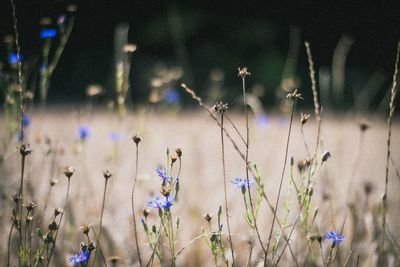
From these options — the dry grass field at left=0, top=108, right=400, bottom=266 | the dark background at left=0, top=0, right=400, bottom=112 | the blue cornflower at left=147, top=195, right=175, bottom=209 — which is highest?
the dark background at left=0, top=0, right=400, bottom=112

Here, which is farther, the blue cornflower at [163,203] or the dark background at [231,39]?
the dark background at [231,39]

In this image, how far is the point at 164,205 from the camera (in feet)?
2.99

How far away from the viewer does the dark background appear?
24.5ft

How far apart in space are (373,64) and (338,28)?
1088mm

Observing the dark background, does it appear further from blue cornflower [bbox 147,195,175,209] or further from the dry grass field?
blue cornflower [bbox 147,195,175,209]

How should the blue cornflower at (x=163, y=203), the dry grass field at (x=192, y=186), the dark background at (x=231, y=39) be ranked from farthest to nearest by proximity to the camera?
the dark background at (x=231, y=39) → the dry grass field at (x=192, y=186) → the blue cornflower at (x=163, y=203)

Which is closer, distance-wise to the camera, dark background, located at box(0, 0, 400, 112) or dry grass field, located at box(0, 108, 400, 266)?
dry grass field, located at box(0, 108, 400, 266)

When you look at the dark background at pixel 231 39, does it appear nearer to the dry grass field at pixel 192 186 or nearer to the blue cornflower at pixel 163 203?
the dry grass field at pixel 192 186

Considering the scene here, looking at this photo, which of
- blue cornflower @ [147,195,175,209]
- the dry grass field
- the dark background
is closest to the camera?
blue cornflower @ [147,195,175,209]

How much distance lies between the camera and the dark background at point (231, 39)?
24.5ft

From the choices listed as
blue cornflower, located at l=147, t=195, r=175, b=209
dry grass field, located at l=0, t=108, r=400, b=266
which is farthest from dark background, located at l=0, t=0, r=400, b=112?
blue cornflower, located at l=147, t=195, r=175, b=209

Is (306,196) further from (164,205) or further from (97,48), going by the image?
(97,48)

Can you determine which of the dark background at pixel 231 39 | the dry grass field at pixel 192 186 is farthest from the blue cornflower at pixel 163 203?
the dark background at pixel 231 39

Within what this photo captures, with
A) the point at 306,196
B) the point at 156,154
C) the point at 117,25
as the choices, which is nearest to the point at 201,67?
the point at 117,25
